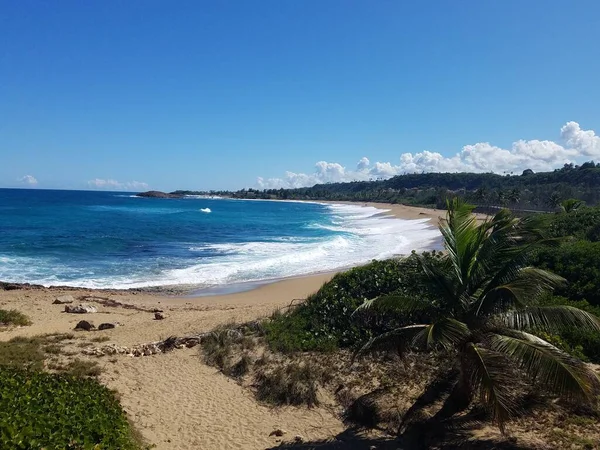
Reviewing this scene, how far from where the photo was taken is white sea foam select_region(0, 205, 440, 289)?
23844mm

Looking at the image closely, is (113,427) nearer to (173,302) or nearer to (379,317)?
(379,317)

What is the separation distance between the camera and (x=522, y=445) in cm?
628

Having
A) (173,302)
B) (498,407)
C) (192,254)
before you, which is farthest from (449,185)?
(498,407)

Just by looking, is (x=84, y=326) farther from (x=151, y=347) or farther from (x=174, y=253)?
(x=174, y=253)

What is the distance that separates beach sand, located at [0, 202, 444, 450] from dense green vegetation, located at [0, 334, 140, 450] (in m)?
1.04

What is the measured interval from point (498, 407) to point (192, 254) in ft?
93.8

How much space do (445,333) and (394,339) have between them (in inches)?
35.3

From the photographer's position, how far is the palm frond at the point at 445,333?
6000mm

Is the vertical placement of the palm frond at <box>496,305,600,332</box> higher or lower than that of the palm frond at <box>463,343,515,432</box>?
higher

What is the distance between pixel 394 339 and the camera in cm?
672

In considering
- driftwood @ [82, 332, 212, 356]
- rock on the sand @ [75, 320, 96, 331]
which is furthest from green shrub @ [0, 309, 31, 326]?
driftwood @ [82, 332, 212, 356]

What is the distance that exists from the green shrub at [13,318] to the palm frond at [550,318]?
14439 mm

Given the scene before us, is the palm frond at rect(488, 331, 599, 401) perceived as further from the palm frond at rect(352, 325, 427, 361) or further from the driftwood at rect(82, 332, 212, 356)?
the driftwood at rect(82, 332, 212, 356)

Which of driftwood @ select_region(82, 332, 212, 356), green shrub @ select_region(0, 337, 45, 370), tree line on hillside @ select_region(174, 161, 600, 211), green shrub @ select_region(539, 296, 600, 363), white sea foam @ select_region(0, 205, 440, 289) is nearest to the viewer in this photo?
green shrub @ select_region(539, 296, 600, 363)
